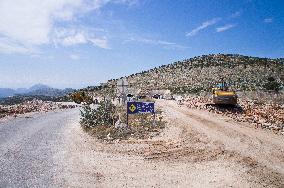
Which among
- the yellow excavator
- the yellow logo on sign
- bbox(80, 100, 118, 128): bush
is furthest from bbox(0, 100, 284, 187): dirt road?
the yellow excavator

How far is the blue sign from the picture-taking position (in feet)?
67.9

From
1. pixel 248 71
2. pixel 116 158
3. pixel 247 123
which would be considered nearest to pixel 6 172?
pixel 116 158

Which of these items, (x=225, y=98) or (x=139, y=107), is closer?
(x=139, y=107)

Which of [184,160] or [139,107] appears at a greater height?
[139,107]

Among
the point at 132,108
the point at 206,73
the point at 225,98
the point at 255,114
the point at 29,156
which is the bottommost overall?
the point at 29,156

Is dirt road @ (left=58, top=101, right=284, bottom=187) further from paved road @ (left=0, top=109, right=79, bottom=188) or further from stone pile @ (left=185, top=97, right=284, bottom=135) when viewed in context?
stone pile @ (left=185, top=97, right=284, bottom=135)

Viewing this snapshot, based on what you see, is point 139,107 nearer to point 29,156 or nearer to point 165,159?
point 165,159

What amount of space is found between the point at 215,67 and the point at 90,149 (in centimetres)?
9530

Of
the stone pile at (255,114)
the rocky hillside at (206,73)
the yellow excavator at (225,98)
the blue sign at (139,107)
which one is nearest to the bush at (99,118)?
the blue sign at (139,107)

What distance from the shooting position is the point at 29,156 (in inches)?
631

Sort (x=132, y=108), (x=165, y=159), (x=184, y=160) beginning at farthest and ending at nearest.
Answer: (x=132, y=108) → (x=165, y=159) → (x=184, y=160)

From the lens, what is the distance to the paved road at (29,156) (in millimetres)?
12203

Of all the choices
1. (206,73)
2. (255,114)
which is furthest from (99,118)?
(206,73)

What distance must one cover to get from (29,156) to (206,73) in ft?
301
